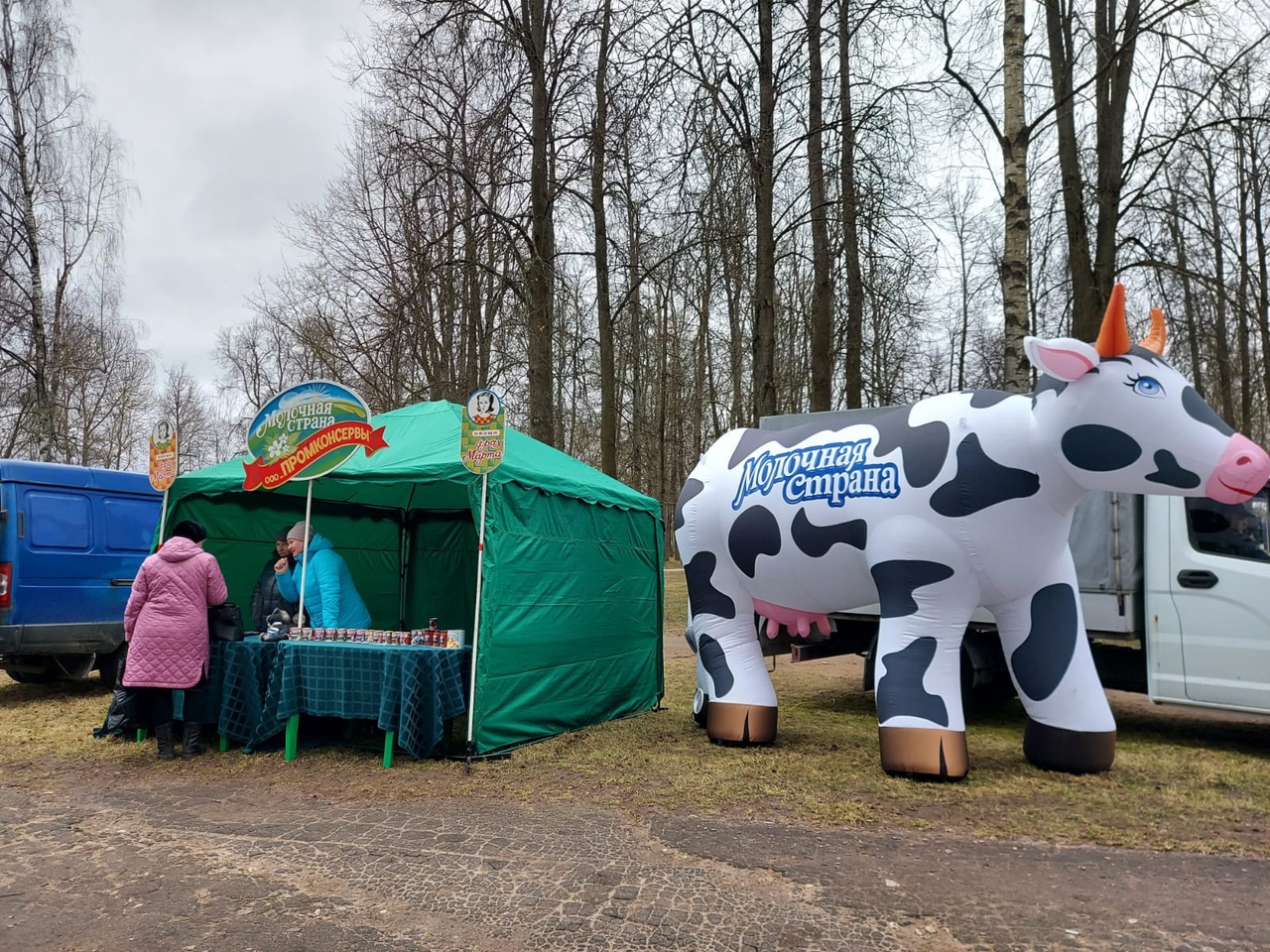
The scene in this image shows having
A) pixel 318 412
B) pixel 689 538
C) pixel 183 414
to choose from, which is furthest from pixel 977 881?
pixel 183 414

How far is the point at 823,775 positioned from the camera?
5.91 m

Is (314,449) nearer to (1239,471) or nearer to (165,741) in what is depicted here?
(165,741)

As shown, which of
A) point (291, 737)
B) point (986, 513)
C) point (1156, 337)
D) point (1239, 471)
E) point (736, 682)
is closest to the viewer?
point (1239, 471)

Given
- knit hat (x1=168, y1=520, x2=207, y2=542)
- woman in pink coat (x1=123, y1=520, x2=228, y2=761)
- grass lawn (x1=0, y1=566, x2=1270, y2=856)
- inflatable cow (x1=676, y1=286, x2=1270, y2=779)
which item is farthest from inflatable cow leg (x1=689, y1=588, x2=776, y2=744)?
knit hat (x1=168, y1=520, x2=207, y2=542)

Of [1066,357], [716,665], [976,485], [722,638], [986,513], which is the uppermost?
[1066,357]

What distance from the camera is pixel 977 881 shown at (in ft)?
13.2

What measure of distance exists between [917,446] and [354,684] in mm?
4185

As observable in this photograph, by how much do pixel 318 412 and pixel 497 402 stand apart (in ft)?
4.91

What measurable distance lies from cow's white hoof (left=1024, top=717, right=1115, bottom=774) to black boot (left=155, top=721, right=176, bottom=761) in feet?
20.1

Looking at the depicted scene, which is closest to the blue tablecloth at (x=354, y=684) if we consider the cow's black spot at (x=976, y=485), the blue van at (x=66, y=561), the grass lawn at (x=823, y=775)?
the grass lawn at (x=823, y=775)

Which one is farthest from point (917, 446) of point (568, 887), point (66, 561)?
point (66, 561)

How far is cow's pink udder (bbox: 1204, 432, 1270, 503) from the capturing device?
488 centimetres

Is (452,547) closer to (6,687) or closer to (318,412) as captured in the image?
(318,412)

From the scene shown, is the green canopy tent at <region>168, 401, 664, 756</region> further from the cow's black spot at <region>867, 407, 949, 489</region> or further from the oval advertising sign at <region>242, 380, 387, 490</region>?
the cow's black spot at <region>867, 407, 949, 489</region>
